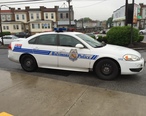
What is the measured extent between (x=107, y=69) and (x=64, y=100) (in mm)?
1826

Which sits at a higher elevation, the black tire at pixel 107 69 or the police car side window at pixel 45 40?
the police car side window at pixel 45 40

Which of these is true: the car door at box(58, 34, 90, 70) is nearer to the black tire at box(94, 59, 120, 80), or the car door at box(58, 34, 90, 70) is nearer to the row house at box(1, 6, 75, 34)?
the black tire at box(94, 59, 120, 80)

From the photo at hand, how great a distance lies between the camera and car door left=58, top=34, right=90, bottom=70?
4746 millimetres

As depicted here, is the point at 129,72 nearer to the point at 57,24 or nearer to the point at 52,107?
the point at 52,107

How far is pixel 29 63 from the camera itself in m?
5.64

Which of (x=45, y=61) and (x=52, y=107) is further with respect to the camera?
(x=45, y=61)

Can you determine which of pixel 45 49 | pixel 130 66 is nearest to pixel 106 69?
pixel 130 66

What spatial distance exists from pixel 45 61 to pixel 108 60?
217 centimetres

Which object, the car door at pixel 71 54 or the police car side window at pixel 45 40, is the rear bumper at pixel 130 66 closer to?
the car door at pixel 71 54

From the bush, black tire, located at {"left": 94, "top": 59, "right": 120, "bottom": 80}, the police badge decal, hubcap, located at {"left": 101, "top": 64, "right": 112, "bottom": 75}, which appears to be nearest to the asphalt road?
black tire, located at {"left": 94, "top": 59, "right": 120, "bottom": 80}

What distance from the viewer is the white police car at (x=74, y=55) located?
445 centimetres

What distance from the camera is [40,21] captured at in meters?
43.0

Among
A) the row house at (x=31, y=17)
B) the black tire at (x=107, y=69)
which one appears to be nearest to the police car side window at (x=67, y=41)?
the black tire at (x=107, y=69)

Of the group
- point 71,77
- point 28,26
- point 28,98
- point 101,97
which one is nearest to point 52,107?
point 28,98
